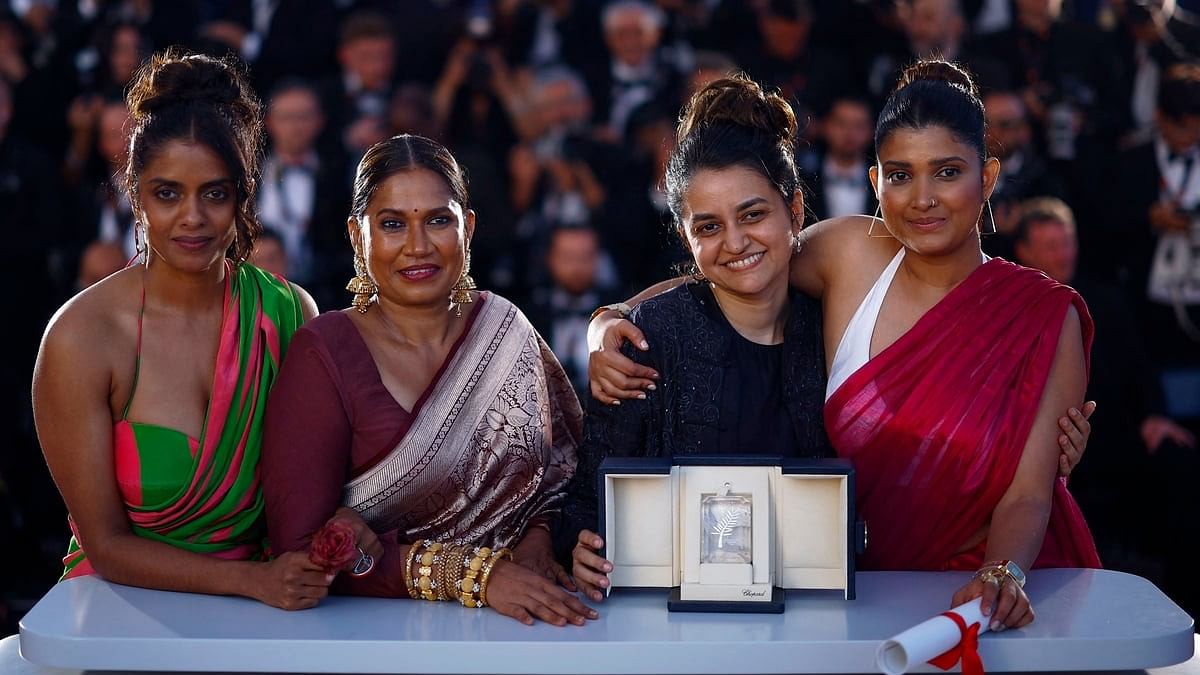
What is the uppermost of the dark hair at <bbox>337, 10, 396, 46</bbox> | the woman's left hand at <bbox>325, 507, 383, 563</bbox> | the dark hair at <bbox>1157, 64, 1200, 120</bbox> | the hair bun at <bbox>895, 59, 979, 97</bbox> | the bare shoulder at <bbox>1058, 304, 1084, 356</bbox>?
the dark hair at <bbox>337, 10, 396, 46</bbox>

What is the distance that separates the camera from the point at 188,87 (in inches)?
110

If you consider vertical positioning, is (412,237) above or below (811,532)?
above

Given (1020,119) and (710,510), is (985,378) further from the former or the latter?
(1020,119)

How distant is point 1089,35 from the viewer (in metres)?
5.77

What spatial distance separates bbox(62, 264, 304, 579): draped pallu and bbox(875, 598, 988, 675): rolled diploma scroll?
4.19ft

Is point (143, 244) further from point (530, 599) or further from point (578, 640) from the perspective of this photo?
point (578, 640)

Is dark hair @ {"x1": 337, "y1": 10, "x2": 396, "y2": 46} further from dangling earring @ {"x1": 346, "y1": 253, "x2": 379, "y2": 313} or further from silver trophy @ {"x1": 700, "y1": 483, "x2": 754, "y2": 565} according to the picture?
silver trophy @ {"x1": 700, "y1": 483, "x2": 754, "y2": 565}

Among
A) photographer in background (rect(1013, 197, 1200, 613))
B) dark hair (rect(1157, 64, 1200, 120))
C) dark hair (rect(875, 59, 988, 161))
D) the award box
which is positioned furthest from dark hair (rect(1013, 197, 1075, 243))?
the award box

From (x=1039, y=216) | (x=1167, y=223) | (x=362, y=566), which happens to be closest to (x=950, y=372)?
(x=362, y=566)

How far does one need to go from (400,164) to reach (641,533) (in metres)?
0.86

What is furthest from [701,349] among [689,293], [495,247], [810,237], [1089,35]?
[1089,35]

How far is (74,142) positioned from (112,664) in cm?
425

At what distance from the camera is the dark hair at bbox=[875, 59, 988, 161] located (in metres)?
2.74

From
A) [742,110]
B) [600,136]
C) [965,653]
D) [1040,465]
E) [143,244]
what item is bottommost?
[965,653]
